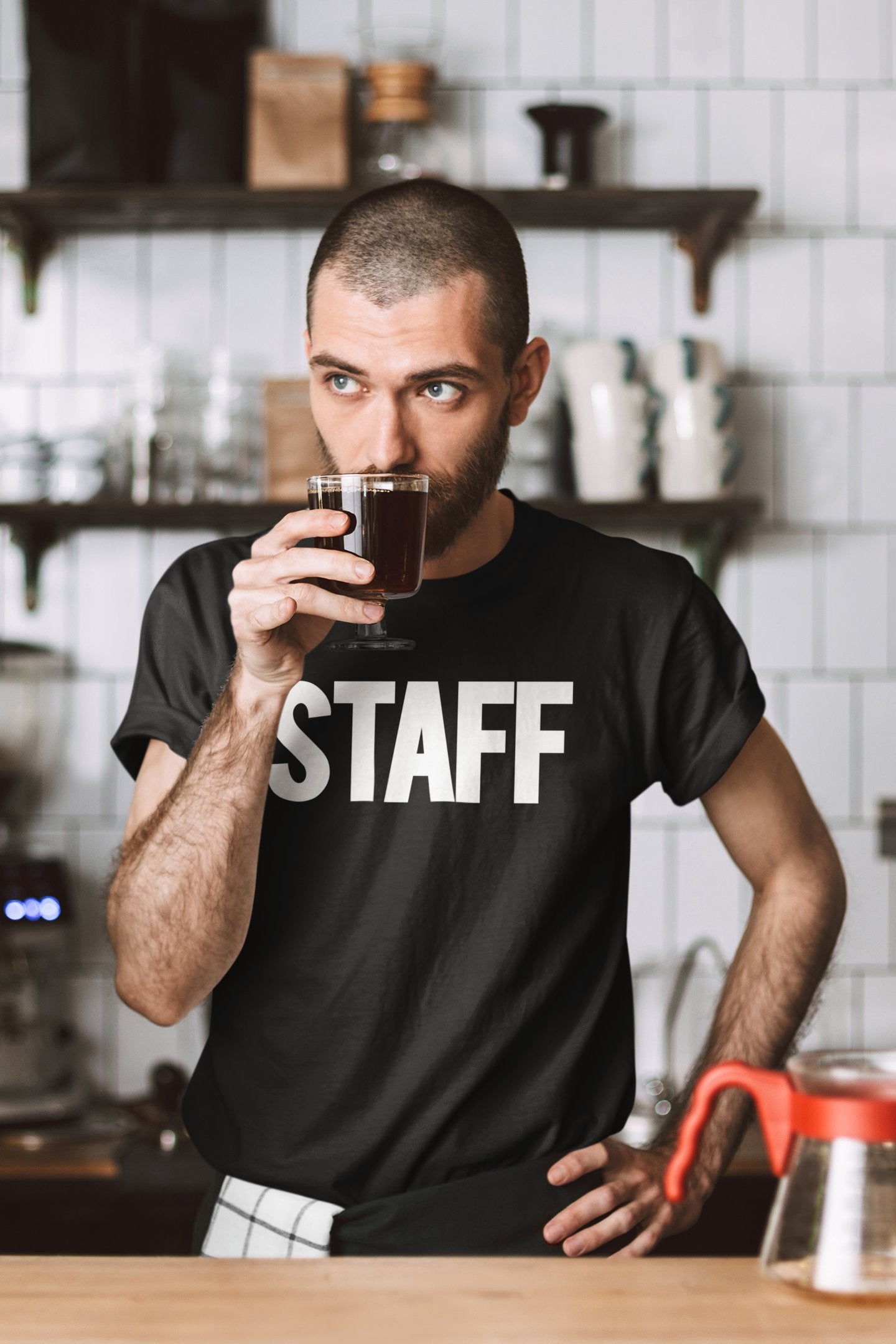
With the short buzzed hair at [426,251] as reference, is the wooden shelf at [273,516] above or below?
below

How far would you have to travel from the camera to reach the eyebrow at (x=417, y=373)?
4.08 ft

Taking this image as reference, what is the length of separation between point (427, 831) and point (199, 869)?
0.20m

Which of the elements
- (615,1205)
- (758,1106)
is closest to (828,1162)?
(758,1106)

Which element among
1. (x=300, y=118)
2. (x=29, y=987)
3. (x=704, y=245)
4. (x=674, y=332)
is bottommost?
(x=29, y=987)

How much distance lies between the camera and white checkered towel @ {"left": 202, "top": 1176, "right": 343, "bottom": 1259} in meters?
1.21

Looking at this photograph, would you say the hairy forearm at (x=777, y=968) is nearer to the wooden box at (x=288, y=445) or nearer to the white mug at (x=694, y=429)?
the white mug at (x=694, y=429)

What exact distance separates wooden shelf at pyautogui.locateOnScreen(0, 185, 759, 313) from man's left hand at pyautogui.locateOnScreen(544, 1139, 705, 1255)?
5.50 ft

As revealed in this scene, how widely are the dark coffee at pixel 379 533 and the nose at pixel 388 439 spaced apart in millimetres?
102

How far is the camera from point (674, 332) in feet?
8.80

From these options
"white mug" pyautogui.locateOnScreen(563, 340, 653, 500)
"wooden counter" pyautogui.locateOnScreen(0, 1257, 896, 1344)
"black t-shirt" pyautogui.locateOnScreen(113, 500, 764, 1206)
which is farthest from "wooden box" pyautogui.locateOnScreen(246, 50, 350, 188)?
"wooden counter" pyautogui.locateOnScreen(0, 1257, 896, 1344)

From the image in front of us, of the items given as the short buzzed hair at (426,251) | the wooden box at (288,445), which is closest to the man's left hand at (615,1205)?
the short buzzed hair at (426,251)

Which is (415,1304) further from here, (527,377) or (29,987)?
(29,987)

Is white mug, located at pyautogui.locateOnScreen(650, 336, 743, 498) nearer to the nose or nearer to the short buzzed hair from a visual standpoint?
the short buzzed hair

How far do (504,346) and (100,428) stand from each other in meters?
1.50
